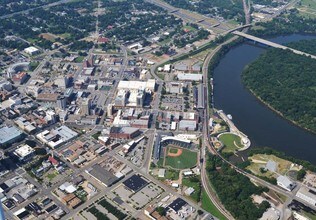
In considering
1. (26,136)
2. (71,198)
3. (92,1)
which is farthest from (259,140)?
(92,1)

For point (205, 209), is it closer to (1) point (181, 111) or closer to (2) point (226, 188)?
(2) point (226, 188)

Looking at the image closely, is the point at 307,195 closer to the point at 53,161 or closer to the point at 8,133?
the point at 53,161

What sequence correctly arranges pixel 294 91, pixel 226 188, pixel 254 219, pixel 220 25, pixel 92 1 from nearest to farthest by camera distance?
1. pixel 254 219
2. pixel 226 188
3. pixel 294 91
4. pixel 220 25
5. pixel 92 1

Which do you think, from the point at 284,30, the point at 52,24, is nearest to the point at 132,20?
the point at 52,24

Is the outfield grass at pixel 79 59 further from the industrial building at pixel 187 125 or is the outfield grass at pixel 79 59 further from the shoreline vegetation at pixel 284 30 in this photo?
→ the industrial building at pixel 187 125

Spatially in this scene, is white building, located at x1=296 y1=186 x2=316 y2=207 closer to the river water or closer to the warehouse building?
the river water

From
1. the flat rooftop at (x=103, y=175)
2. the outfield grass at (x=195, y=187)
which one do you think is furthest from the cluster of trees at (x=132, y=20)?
the outfield grass at (x=195, y=187)
